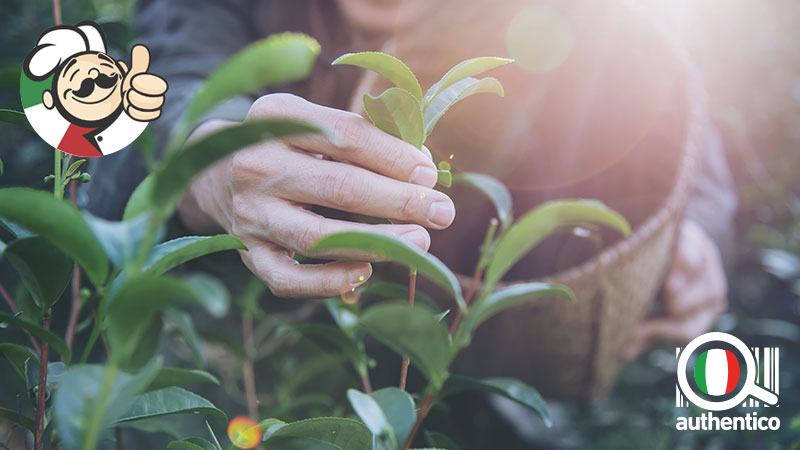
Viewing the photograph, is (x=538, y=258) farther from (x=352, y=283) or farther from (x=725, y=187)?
(x=352, y=283)

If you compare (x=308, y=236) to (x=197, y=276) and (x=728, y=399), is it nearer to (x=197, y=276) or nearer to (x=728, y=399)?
(x=197, y=276)

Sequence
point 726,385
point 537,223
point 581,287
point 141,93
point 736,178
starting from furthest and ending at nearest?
point 736,178, point 726,385, point 581,287, point 141,93, point 537,223

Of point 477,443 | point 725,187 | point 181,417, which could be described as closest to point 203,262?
point 181,417

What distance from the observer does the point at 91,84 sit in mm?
440

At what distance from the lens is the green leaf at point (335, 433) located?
0.33 m

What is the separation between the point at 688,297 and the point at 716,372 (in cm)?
42

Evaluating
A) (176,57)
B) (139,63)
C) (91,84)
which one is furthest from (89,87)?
(176,57)

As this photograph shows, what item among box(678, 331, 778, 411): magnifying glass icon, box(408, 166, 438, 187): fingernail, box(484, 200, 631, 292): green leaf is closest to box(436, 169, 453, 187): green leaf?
box(408, 166, 438, 187): fingernail

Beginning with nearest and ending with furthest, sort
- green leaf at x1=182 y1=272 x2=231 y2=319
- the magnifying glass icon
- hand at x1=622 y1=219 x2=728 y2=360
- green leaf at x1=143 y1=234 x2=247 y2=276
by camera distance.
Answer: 1. green leaf at x1=182 y1=272 x2=231 y2=319
2. green leaf at x1=143 y1=234 x2=247 y2=276
3. the magnifying glass icon
4. hand at x1=622 y1=219 x2=728 y2=360

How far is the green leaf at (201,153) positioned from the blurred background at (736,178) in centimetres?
45

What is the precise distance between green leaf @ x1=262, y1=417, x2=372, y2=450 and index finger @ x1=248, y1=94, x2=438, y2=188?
0.59 ft

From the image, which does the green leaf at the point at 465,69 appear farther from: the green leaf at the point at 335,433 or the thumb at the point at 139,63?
the thumb at the point at 139,63

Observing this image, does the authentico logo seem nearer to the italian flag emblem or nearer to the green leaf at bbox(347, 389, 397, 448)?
the italian flag emblem

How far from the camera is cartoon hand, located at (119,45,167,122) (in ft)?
1.52
